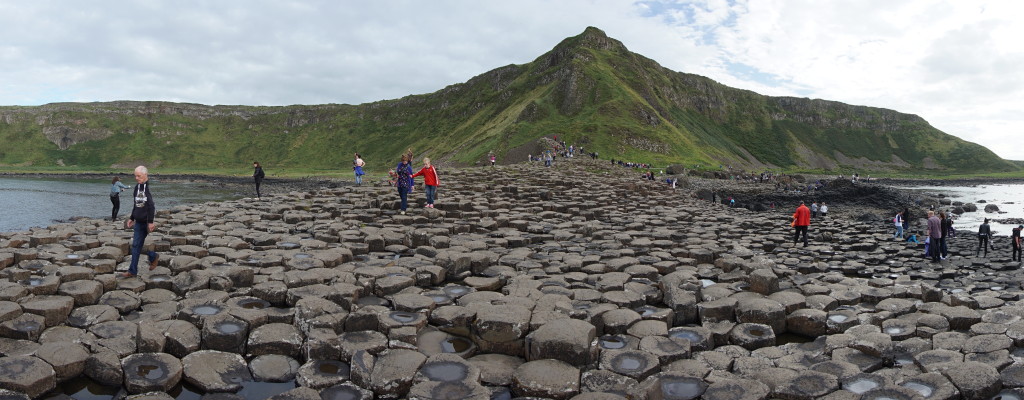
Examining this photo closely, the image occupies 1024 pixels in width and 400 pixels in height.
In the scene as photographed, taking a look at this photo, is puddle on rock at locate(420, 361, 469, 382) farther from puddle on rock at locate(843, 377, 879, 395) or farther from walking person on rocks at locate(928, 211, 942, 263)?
walking person on rocks at locate(928, 211, 942, 263)

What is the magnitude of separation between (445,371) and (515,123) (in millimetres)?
84775

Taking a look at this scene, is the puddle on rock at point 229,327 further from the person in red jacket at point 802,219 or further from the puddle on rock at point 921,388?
the person in red jacket at point 802,219

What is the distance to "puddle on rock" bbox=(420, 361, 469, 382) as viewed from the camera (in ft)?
20.4

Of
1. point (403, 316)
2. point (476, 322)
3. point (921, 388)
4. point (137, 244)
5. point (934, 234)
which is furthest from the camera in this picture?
point (934, 234)

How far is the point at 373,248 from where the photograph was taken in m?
13.6

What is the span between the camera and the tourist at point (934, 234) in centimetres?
1779

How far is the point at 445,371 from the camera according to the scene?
6.38m

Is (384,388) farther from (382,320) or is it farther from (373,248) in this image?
(373,248)

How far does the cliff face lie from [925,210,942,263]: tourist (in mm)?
72169

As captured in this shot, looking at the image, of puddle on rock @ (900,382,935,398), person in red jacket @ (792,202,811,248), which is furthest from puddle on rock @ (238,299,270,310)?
person in red jacket @ (792,202,811,248)

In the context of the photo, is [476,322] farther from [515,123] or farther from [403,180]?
[515,123]

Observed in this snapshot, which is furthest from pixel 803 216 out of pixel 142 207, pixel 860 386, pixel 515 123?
pixel 515 123

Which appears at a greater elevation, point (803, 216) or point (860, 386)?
point (803, 216)

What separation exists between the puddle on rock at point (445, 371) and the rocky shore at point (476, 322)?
2 cm
